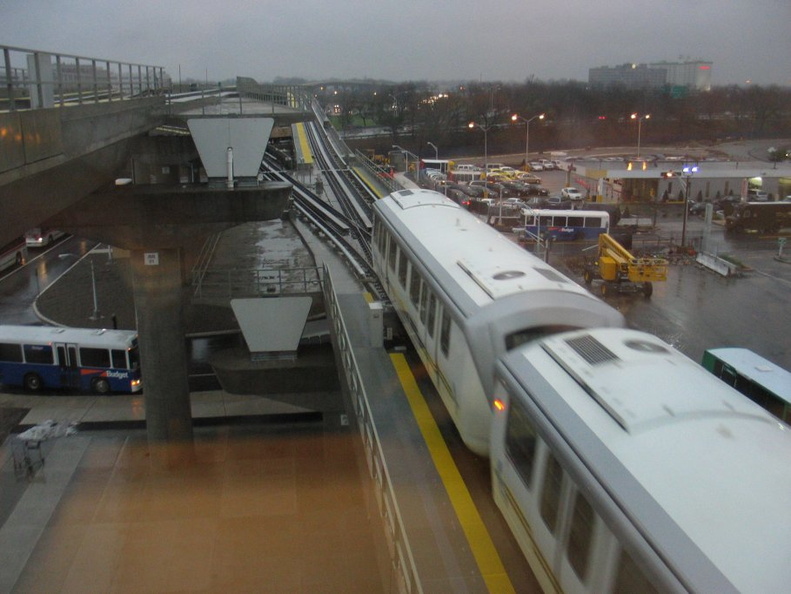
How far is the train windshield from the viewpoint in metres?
3.43

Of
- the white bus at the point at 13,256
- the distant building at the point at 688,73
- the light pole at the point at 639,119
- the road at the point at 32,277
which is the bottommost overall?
the road at the point at 32,277

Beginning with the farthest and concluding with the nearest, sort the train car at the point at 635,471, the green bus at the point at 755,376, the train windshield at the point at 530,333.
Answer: the green bus at the point at 755,376 < the train windshield at the point at 530,333 < the train car at the point at 635,471

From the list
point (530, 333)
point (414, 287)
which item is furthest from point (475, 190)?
point (530, 333)

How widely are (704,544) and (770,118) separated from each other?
5135 mm

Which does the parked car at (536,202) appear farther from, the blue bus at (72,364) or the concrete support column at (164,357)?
the blue bus at (72,364)

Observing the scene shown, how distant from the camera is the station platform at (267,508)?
3.31 metres

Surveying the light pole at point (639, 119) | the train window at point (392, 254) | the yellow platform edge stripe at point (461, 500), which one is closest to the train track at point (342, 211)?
the train window at point (392, 254)

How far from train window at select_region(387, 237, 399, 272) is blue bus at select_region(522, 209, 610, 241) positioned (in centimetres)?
198

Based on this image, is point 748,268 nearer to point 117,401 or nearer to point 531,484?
point 531,484

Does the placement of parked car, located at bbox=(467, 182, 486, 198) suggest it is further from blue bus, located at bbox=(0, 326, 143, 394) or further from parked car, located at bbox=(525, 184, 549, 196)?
blue bus, located at bbox=(0, 326, 143, 394)

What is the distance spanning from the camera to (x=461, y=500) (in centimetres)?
334

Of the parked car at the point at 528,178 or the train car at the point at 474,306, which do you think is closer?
the train car at the point at 474,306

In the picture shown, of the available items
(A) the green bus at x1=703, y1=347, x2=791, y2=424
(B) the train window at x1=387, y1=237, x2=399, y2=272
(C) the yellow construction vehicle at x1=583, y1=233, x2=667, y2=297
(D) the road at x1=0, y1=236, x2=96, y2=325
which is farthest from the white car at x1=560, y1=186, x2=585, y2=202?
(D) the road at x1=0, y1=236, x2=96, y2=325

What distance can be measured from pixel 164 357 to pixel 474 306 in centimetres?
549
